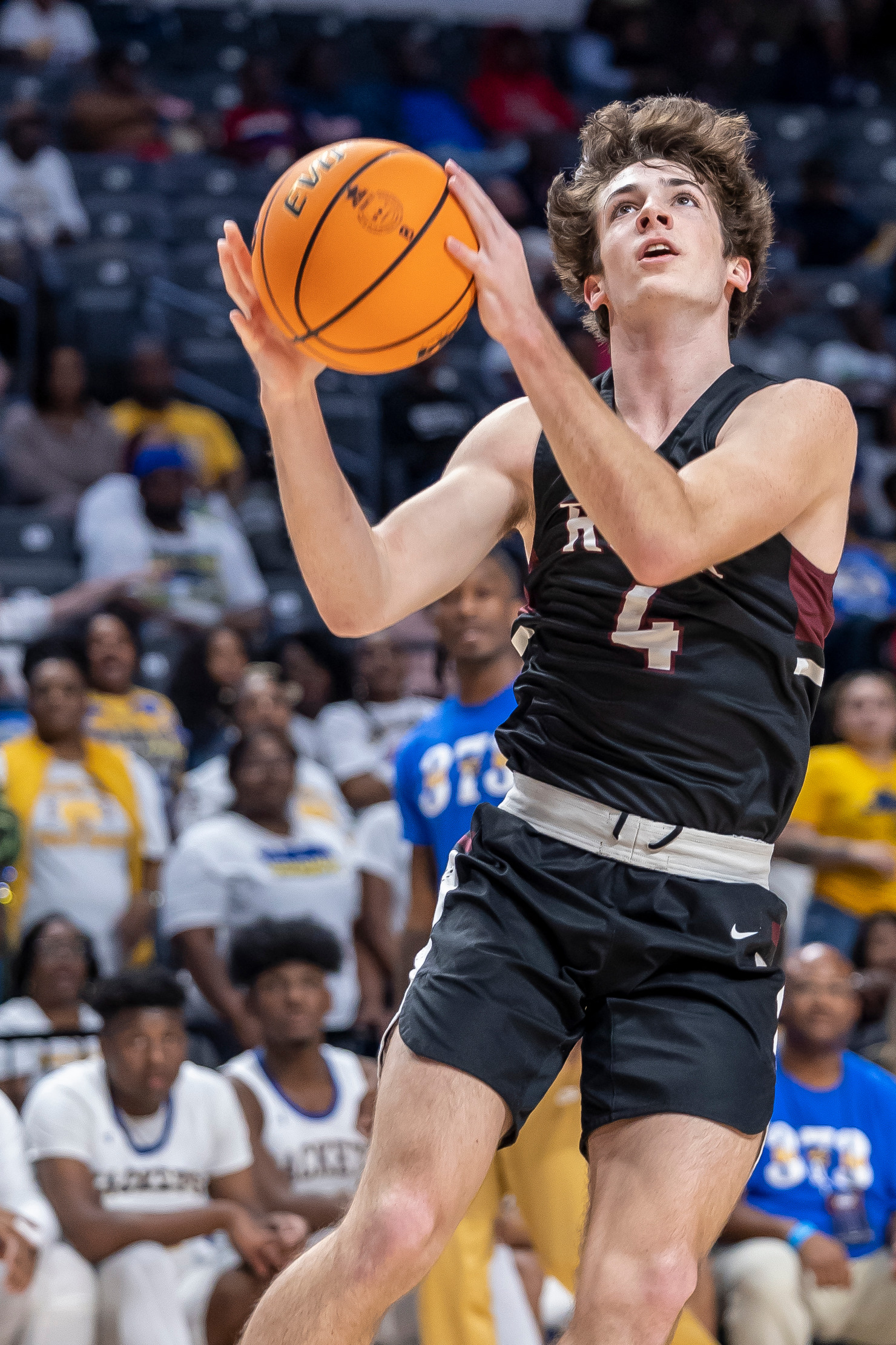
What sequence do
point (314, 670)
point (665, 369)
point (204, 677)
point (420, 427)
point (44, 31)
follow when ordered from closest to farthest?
point (665, 369)
point (204, 677)
point (314, 670)
point (420, 427)
point (44, 31)

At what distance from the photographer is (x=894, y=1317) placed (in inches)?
206

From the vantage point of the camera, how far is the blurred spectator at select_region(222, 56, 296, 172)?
12.4 meters

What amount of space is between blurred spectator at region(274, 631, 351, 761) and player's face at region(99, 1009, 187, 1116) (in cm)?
279

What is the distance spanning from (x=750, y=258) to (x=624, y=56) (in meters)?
12.5

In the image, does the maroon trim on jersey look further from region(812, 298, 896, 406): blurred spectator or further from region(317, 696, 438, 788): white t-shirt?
region(812, 298, 896, 406): blurred spectator

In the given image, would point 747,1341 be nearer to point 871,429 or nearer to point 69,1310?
point 69,1310

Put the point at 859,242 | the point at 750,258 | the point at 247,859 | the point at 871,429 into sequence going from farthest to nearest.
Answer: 1. the point at 859,242
2. the point at 871,429
3. the point at 247,859
4. the point at 750,258

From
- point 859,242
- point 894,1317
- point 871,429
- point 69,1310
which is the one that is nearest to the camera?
point 69,1310

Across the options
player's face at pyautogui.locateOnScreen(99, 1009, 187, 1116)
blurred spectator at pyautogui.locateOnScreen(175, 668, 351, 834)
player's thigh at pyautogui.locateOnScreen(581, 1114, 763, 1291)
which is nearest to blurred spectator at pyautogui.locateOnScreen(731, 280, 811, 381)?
blurred spectator at pyautogui.locateOnScreen(175, 668, 351, 834)

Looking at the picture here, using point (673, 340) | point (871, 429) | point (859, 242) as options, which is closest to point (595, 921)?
point (673, 340)

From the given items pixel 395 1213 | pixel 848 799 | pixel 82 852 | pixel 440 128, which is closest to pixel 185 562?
pixel 82 852

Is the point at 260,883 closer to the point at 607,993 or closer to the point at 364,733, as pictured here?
the point at 364,733

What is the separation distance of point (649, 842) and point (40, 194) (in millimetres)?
9390

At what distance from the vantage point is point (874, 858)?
6879 millimetres
